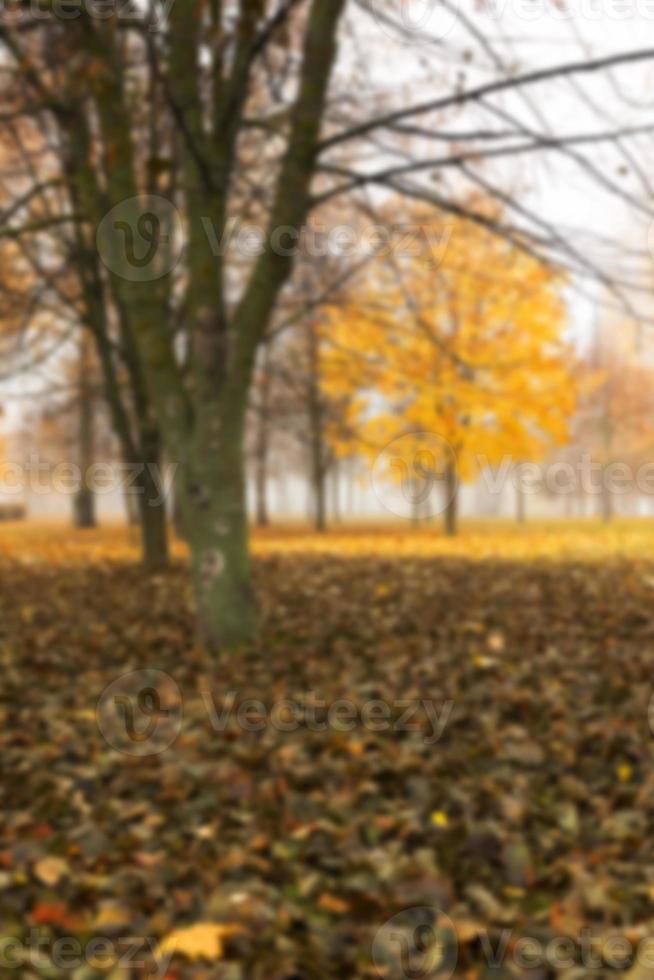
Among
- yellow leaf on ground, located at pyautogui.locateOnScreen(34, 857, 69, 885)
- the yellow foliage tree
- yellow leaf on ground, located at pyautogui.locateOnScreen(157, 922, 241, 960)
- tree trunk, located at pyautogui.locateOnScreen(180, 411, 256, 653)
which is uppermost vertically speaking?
the yellow foliage tree

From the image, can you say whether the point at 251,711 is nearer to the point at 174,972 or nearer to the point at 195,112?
the point at 174,972

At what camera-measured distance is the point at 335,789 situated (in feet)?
15.1

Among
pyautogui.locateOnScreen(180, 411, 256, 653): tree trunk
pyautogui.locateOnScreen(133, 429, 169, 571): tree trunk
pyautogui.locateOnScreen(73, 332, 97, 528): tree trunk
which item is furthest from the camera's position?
pyautogui.locateOnScreen(73, 332, 97, 528): tree trunk

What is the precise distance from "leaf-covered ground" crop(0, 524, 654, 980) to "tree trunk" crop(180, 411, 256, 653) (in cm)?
26

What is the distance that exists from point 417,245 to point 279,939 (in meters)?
9.00

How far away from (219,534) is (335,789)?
307 centimetres

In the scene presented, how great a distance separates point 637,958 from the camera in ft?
10.4

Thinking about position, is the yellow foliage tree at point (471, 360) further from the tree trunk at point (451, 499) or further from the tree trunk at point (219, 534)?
the tree trunk at point (219, 534)

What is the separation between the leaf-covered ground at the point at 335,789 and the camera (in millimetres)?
3398

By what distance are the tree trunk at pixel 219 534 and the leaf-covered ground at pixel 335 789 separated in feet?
0.84

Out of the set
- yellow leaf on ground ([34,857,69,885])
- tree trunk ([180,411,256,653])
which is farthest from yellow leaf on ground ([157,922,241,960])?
tree trunk ([180,411,256,653])

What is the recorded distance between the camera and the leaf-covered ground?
3.40 meters

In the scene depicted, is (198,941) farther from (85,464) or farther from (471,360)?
(85,464)

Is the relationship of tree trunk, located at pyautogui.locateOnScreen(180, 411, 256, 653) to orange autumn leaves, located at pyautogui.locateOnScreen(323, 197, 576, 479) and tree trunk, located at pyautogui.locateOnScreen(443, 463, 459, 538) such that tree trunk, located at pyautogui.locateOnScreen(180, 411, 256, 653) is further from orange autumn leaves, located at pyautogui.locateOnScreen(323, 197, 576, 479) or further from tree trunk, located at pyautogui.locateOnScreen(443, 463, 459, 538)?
tree trunk, located at pyautogui.locateOnScreen(443, 463, 459, 538)
